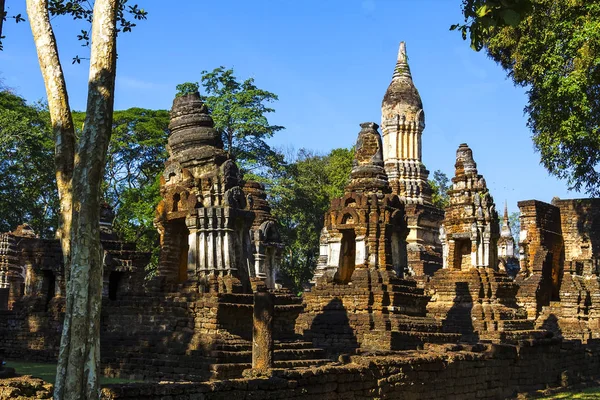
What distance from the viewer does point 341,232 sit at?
1778 centimetres

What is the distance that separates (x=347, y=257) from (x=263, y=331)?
799cm

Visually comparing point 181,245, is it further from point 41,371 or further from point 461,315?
point 461,315

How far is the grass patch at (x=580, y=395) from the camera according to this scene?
13.7 meters

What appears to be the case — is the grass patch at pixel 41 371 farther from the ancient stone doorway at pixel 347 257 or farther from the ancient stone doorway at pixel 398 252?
the ancient stone doorway at pixel 398 252

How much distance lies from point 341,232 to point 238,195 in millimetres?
5018

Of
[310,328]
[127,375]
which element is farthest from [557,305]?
[127,375]

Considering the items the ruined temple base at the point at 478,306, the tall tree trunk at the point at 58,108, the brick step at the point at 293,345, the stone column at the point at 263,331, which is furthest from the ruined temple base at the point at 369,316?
the tall tree trunk at the point at 58,108

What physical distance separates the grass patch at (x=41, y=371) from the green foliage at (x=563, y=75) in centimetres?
1077

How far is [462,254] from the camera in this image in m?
21.6

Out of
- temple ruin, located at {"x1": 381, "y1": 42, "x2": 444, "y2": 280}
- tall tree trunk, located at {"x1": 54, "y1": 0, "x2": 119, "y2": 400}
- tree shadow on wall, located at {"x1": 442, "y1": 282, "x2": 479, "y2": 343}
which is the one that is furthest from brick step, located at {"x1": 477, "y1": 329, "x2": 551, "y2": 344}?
tall tree trunk, located at {"x1": 54, "y1": 0, "x2": 119, "y2": 400}

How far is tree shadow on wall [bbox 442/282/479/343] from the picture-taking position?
1931cm

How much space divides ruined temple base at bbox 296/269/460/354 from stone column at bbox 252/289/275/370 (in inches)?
193

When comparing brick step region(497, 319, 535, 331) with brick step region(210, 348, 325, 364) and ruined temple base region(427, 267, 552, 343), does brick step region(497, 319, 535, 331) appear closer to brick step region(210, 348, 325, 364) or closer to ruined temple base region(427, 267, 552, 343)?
ruined temple base region(427, 267, 552, 343)

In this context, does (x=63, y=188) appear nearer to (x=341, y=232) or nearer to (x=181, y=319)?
(x=181, y=319)
